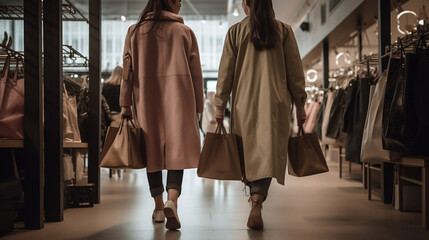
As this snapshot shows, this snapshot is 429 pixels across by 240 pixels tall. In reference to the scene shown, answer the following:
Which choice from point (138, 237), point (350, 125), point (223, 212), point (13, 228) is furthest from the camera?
point (350, 125)

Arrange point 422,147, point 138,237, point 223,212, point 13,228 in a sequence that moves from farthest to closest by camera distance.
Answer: point 223,212 < point 422,147 < point 13,228 < point 138,237

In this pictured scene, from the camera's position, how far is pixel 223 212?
12.0 ft

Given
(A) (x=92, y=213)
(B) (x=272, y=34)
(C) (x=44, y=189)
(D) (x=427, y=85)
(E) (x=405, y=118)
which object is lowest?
(A) (x=92, y=213)

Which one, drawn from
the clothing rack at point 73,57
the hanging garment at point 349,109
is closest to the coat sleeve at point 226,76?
the clothing rack at point 73,57

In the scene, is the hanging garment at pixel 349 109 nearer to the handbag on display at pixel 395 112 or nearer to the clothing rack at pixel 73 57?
the handbag on display at pixel 395 112

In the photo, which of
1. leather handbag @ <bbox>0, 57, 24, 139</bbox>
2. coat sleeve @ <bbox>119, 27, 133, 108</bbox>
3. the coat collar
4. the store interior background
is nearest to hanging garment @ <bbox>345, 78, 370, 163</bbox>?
the store interior background

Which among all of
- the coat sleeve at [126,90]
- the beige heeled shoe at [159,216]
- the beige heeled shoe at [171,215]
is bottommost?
the beige heeled shoe at [159,216]

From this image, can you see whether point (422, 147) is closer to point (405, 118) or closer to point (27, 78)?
point (405, 118)

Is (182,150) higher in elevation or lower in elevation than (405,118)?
lower

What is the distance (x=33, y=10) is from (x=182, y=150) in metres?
1.29

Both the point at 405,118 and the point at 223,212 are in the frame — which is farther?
the point at 223,212

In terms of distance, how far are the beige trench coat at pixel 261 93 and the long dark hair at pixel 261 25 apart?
6 centimetres

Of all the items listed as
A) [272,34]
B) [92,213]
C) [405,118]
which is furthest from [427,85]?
[92,213]

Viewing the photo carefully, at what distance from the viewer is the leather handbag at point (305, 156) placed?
10.3 ft
